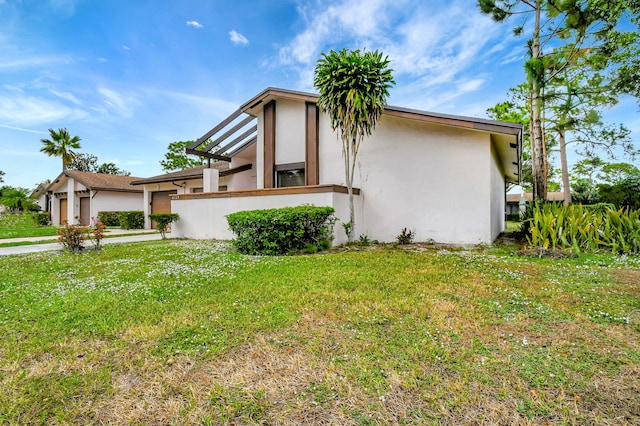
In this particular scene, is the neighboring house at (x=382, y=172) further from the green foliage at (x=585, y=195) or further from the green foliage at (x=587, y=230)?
the green foliage at (x=585, y=195)

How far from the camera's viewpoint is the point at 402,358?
2.38 metres

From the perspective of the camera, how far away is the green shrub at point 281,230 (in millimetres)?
7316

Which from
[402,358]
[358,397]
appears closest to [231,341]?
[358,397]

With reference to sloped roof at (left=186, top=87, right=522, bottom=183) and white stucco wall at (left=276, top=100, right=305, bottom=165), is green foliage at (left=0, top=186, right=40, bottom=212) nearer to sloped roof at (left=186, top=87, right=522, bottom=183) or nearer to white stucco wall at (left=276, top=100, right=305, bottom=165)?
sloped roof at (left=186, top=87, right=522, bottom=183)

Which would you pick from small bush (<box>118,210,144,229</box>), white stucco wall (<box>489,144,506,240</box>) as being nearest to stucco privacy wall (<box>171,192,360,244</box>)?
white stucco wall (<box>489,144,506,240</box>)

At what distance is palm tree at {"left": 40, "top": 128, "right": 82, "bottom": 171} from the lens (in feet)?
94.8

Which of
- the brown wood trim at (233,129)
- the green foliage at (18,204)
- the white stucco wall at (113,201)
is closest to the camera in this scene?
the brown wood trim at (233,129)

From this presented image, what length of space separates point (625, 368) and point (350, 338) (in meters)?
2.12

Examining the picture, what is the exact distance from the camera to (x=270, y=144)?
11547mm

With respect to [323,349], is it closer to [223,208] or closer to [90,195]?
[223,208]

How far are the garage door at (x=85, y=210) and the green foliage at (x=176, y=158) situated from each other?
495 inches

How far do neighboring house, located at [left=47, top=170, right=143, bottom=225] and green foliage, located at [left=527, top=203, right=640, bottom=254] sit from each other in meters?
23.7

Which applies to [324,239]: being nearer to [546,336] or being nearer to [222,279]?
[222,279]

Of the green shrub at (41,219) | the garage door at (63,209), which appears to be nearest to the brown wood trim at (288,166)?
the garage door at (63,209)
